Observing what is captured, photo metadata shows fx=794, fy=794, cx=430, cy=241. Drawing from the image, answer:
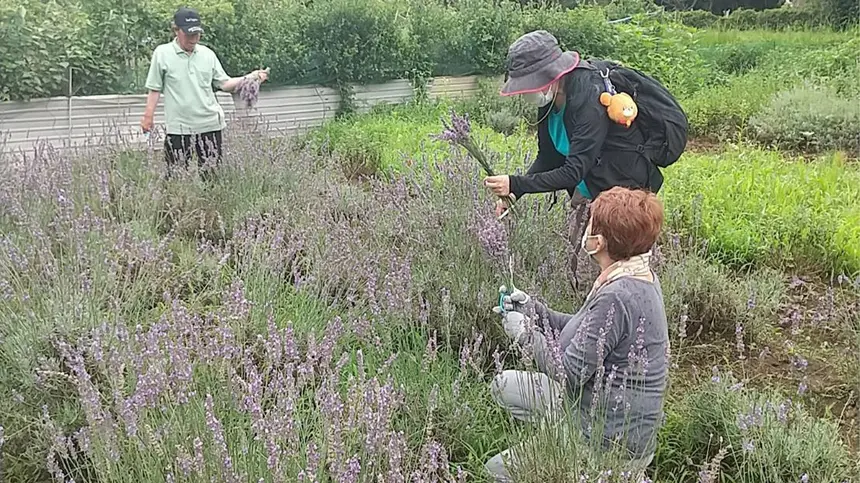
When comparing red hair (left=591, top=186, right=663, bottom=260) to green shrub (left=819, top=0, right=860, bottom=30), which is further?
green shrub (left=819, top=0, right=860, bottom=30)

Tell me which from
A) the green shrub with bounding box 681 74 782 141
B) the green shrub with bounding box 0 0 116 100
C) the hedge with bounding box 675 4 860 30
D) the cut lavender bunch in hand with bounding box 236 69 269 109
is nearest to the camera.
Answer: the cut lavender bunch in hand with bounding box 236 69 269 109

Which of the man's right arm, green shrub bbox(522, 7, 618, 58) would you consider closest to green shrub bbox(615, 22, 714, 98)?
green shrub bbox(522, 7, 618, 58)

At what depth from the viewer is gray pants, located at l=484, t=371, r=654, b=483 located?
222 cm

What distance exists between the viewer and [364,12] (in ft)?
31.5

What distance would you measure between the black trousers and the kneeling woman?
3.35m

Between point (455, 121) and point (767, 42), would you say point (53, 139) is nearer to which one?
point (455, 121)

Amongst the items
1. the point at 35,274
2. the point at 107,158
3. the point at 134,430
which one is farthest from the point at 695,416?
the point at 107,158

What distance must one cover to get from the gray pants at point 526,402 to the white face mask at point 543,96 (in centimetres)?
126

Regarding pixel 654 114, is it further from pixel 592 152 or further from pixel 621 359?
pixel 621 359

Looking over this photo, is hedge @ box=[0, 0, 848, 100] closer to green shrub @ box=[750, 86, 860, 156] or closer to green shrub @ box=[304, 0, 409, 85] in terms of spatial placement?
A: green shrub @ box=[304, 0, 409, 85]

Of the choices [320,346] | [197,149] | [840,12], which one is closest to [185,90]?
[197,149]

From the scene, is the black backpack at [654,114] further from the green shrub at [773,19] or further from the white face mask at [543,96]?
the green shrub at [773,19]

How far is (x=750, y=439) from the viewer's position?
2.39 m

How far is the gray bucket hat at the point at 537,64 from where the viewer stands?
321cm
